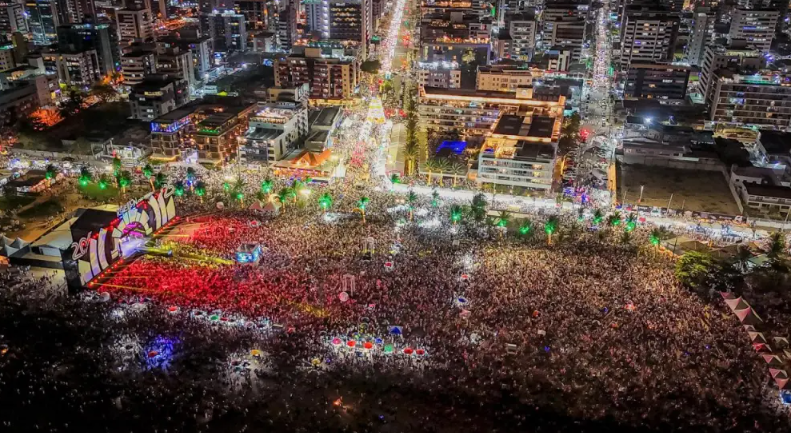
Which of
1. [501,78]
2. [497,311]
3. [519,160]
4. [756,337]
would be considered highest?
[501,78]

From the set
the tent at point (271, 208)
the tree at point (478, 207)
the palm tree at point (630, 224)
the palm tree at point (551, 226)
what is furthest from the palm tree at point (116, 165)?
the palm tree at point (630, 224)

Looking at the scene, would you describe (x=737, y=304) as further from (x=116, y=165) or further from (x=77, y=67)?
(x=77, y=67)

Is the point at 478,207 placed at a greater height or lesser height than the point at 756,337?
greater

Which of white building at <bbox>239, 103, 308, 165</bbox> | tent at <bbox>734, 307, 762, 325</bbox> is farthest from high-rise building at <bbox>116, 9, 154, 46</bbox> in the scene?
tent at <bbox>734, 307, 762, 325</bbox>

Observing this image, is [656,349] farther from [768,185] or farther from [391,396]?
[768,185]

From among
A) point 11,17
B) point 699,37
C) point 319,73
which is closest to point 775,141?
point 699,37

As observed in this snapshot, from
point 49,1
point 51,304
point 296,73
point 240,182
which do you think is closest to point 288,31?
point 296,73

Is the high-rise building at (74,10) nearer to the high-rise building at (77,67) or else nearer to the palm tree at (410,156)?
the high-rise building at (77,67)
